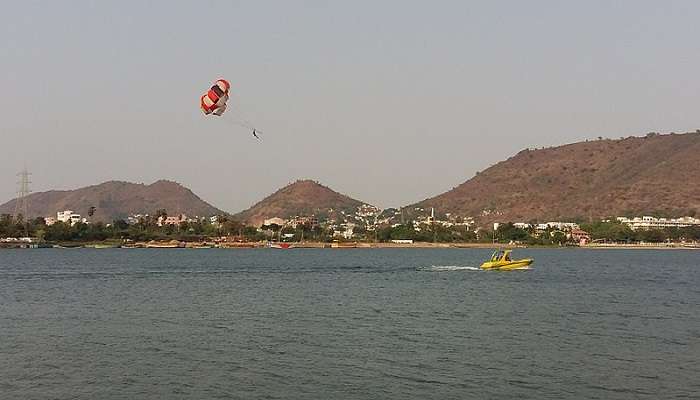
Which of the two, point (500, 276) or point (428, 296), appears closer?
point (428, 296)

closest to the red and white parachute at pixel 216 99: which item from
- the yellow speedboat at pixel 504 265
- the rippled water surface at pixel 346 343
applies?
the rippled water surface at pixel 346 343

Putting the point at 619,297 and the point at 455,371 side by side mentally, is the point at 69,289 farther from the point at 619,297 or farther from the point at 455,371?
the point at 455,371

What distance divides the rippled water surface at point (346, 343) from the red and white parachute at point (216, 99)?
1165 centimetres

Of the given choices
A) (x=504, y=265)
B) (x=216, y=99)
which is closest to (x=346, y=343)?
(x=216, y=99)

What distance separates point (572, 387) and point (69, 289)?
183 ft

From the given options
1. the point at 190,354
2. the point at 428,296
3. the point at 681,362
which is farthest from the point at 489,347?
the point at 428,296

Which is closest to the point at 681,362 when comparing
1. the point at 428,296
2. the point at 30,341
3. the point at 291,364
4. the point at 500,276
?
the point at 291,364

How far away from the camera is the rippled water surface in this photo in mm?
30922

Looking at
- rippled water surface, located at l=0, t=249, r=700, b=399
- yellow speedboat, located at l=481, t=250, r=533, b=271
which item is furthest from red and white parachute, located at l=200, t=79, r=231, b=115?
yellow speedboat, located at l=481, t=250, r=533, b=271

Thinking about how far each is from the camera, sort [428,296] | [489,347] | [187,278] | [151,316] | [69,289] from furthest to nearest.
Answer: [187,278] < [69,289] < [428,296] < [151,316] < [489,347]


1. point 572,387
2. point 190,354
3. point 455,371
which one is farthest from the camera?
point 190,354

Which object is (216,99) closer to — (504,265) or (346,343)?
(346,343)

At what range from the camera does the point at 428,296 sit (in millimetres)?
69062

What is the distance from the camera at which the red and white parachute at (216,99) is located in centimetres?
4866
